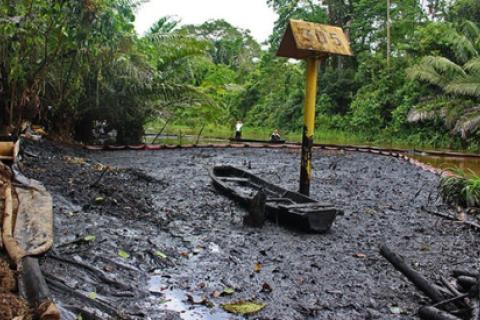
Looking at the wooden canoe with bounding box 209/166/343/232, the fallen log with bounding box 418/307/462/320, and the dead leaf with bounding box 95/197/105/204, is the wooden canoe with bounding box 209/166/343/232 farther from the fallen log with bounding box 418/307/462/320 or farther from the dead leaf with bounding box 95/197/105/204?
the fallen log with bounding box 418/307/462/320

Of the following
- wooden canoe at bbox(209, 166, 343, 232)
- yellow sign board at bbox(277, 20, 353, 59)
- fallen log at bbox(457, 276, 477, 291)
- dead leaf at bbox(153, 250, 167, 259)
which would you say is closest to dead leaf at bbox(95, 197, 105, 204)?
dead leaf at bbox(153, 250, 167, 259)

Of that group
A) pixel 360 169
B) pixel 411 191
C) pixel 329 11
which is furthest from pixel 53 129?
pixel 329 11

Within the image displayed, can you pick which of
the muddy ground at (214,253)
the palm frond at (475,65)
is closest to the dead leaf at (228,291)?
the muddy ground at (214,253)

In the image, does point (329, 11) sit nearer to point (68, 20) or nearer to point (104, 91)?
point (104, 91)

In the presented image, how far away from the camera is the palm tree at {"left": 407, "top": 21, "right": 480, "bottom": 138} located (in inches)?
765

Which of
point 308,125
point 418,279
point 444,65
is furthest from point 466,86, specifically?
point 418,279

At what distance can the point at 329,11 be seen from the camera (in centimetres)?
3148

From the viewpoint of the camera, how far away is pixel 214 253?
5.26 meters

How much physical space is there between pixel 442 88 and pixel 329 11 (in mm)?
11594

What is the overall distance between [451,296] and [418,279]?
395mm

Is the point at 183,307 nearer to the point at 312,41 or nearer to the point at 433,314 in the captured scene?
the point at 433,314

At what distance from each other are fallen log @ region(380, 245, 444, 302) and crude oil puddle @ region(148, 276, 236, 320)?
5.37 ft

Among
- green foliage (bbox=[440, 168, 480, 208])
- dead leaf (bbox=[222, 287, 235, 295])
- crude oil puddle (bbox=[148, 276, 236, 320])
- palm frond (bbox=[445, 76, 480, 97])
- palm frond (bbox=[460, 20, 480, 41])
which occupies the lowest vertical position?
crude oil puddle (bbox=[148, 276, 236, 320])

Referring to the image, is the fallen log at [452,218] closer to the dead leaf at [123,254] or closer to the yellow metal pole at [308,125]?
the yellow metal pole at [308,125]
